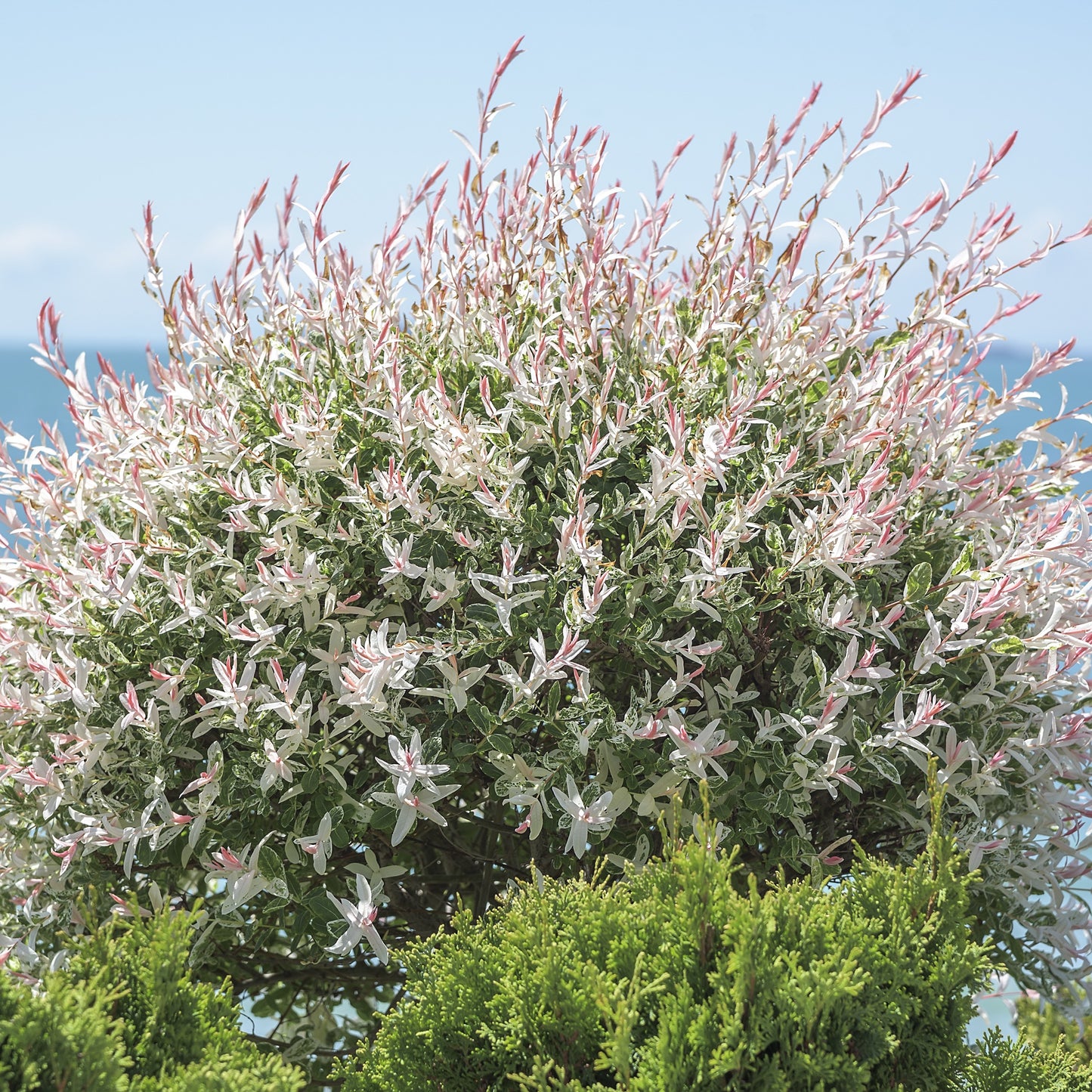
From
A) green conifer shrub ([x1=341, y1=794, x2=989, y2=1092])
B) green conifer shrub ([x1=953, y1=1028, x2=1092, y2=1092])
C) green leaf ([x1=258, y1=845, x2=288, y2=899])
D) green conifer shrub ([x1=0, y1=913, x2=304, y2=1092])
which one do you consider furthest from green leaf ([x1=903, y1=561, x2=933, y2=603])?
green conifer shrub ([x1=0, y1=913, x2=304, y2=1092])

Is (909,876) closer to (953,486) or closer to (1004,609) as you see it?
(1004,609)

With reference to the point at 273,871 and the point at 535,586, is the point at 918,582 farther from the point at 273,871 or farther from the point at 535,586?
the point at 273,871

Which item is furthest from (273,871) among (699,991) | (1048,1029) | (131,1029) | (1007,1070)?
(1048,1029)

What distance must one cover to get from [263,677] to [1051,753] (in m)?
2.15

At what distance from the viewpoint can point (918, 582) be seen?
3.09 m

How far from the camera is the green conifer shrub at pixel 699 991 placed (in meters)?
2.25

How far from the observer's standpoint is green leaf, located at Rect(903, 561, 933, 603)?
122 inches

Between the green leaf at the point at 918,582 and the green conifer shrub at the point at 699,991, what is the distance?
71cm

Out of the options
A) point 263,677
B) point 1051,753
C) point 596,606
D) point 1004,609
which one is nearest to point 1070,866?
point 1051,753

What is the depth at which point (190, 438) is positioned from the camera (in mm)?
3258

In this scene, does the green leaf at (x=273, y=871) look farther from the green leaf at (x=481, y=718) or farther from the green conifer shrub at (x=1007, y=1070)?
the green conifer shrub at (x=1007, y=1070)

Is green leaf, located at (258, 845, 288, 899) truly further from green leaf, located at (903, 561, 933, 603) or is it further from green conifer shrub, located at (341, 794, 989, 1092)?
green leaf, located at (903, 561, 933, 603)

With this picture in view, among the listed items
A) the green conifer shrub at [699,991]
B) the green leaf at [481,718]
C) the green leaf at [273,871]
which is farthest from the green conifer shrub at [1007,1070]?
the green leaf at [273,871]

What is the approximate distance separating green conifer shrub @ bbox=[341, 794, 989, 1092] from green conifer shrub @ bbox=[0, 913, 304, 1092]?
14.7 inches
